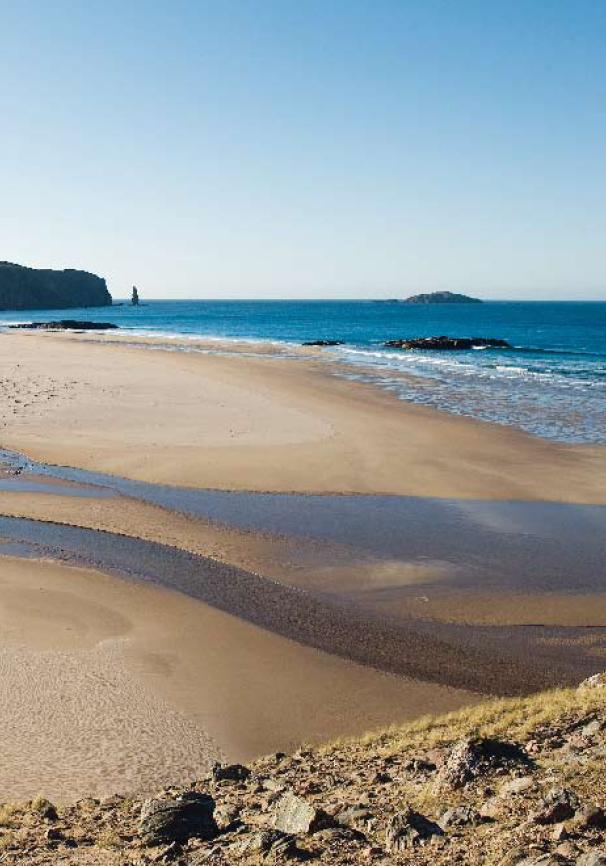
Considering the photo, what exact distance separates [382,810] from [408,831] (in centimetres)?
67

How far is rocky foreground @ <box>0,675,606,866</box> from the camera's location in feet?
19.4

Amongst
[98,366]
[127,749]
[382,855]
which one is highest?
[98,366]

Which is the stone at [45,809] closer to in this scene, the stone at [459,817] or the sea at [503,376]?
the stone at [459,817]

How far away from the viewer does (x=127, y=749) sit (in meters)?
8.99

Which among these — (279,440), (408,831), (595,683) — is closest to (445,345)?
(279,440)

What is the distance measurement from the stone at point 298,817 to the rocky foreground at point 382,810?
0.01 metres

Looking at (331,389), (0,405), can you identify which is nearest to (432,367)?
(331,389)

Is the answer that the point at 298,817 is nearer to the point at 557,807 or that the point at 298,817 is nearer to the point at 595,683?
the point at 557,807

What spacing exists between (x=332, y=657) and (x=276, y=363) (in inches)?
1832

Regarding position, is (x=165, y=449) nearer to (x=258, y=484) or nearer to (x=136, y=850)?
(x=258, y=484)

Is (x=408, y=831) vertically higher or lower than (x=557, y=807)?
lower

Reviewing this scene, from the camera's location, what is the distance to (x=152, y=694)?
33.8 feet

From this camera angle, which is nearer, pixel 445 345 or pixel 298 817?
pixel 298 817

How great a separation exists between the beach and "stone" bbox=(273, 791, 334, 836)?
6.17 feet
